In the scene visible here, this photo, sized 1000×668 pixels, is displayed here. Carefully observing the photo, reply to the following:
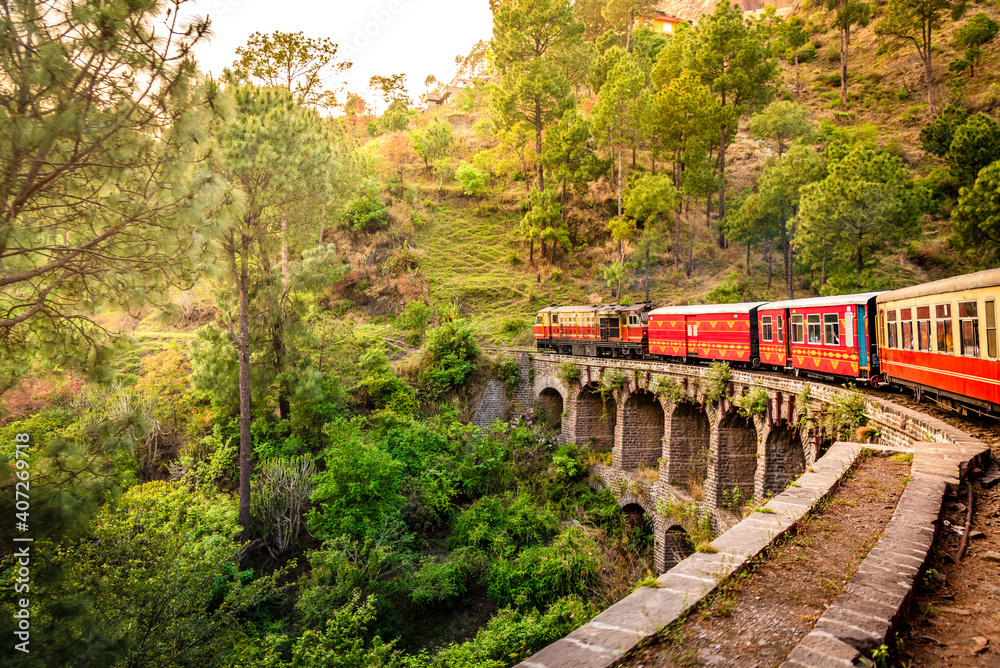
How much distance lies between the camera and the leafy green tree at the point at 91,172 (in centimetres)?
484

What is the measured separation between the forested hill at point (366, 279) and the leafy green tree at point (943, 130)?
34.2 inches

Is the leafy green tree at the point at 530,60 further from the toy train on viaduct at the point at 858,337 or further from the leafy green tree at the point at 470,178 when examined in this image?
the toy train on viaduct at the point at 858,337

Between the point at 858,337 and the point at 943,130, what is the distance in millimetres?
28968

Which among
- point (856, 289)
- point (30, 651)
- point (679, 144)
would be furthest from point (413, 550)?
point (679, 144)

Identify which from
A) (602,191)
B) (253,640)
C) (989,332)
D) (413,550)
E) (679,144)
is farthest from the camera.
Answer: (602,191)

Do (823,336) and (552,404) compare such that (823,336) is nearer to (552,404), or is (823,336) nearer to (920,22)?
(552,404)

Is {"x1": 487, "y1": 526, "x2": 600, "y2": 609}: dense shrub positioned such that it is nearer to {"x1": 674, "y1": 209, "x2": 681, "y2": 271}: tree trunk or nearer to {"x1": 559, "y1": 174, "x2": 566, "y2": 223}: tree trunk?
{"x1": 674, "y1": 209, "x2": 681, "y2": 271}: tree trunk

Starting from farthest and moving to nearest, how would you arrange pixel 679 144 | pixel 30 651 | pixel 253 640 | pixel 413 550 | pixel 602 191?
1. pixel 602 191
2. pixel 679 144
3. pixel 413 550
4. pixel 253 640
5. pixel 30 651

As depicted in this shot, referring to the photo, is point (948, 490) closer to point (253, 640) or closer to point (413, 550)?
point (253, 640)

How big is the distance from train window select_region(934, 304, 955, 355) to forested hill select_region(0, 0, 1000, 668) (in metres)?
6.75

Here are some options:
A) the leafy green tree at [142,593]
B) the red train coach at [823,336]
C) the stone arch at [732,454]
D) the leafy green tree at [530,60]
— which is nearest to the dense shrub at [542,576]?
the stone arch at [732,454]

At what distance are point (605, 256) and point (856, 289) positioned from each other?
49.4ft

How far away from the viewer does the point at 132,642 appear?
7.07m

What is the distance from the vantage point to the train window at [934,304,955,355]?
7977mm
